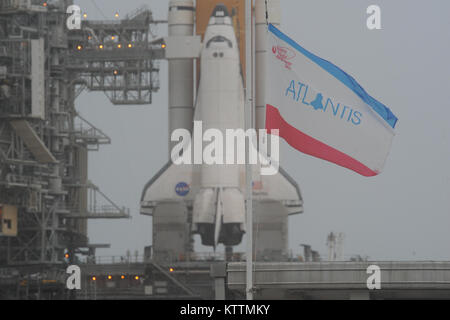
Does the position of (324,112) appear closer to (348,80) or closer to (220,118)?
(348,80)

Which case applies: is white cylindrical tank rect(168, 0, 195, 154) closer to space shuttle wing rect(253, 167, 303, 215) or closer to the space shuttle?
the space shuttle

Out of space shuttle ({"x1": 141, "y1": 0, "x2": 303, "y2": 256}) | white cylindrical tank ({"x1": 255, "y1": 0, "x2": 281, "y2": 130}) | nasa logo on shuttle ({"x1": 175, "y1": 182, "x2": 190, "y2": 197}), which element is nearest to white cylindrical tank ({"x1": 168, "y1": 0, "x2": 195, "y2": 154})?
space shuttle ({"x1": 141, "y1": 0, "x2": 303, "y2": 256})

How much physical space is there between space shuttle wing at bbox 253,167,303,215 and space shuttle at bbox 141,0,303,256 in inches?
2.2

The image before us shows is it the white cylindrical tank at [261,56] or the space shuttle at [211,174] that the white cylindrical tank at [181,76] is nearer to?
the space shuttle at [211,174]

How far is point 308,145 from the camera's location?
78.8 feet

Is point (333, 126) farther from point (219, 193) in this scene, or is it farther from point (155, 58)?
point (155, 58)

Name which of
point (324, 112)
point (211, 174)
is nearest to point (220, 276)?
point (324, 112)

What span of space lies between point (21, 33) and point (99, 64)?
6.23m

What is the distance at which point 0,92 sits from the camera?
60812mm

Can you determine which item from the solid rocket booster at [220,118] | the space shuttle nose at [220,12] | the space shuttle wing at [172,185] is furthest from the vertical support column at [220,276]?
the space shuttle nose at [220,12]

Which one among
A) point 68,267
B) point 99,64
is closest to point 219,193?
point 68,267
